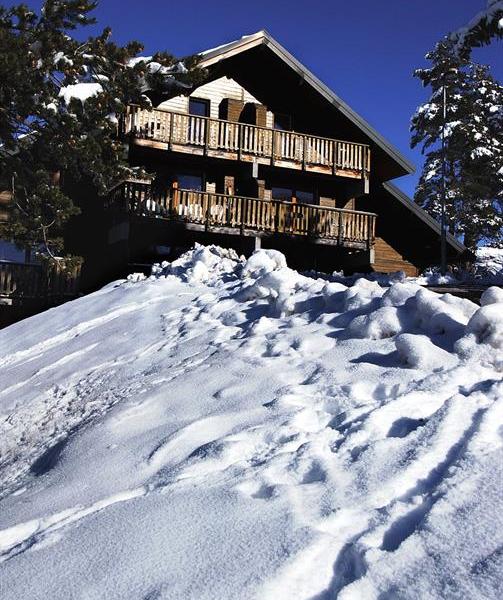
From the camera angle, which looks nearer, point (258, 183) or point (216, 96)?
point (258, 183)

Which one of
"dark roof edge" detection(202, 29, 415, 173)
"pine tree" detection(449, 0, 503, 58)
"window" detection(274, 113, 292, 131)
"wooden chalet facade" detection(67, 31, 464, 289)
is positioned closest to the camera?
"pine tree" detection(449, 0, 503, 58)

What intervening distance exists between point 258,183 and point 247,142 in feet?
5.36

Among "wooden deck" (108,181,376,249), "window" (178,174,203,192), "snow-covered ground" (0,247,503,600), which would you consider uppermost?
"window" (178,174,203,192)

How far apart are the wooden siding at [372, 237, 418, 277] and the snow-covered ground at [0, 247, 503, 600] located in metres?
16.5

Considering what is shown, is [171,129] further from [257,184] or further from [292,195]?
[292,195]

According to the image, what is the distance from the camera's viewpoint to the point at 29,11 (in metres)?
13.2

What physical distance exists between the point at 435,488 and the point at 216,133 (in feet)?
55.4

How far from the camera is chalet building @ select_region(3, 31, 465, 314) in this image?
18.0m

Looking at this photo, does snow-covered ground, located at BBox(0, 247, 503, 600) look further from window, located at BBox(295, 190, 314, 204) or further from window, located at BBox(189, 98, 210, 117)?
window, located at BBox(295, 190, 314, 204)

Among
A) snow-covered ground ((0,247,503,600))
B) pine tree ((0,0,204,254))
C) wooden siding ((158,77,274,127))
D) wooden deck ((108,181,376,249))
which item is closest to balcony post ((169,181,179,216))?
wooden deck ((108,181,376,249))

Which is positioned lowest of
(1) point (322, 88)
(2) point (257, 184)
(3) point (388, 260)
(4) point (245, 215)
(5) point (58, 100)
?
(3) point (388, 260)

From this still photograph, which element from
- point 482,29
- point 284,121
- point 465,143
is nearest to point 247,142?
point 284,121

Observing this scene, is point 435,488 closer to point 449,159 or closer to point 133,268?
point 133,268

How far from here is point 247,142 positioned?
62.3ft
